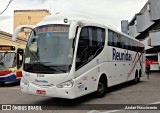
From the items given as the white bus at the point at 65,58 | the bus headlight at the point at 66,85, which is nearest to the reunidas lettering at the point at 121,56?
the white bus at the point at 65,58

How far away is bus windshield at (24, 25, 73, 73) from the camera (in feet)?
31.9

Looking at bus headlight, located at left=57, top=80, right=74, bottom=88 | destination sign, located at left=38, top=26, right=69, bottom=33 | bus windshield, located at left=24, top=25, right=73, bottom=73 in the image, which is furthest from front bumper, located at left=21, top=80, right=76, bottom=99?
destination sign, located at left=38, top=26, right=69, bottom=33

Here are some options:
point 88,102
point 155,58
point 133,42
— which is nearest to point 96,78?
point 88,102

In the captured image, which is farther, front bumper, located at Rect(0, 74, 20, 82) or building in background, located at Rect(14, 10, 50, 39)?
building in background, located at Rect(14, 10, 50, 39)

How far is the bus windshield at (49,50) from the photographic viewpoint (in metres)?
9.73

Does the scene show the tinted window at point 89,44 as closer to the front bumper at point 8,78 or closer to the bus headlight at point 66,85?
the bus headlight at point 66,85

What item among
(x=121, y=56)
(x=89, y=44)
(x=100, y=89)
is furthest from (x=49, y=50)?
(x=121, y=56)

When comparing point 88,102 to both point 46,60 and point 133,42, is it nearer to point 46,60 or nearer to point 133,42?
point 46,60

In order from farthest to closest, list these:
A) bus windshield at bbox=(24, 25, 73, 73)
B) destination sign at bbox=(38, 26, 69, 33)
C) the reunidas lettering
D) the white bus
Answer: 1. the reunidas lettering
2. destination sign at bbox=(38, 26, 69, 33)
3. bus windshield at bbox=(24, 25, 73, 73)
4. the white bus

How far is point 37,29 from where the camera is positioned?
10.7 m

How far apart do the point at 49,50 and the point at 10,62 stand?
376 inches

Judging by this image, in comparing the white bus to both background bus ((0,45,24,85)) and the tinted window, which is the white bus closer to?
the tinted window

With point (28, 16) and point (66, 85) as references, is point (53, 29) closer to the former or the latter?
point (66, 85)

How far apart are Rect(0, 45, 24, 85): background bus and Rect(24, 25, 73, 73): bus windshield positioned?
8.43 meters
